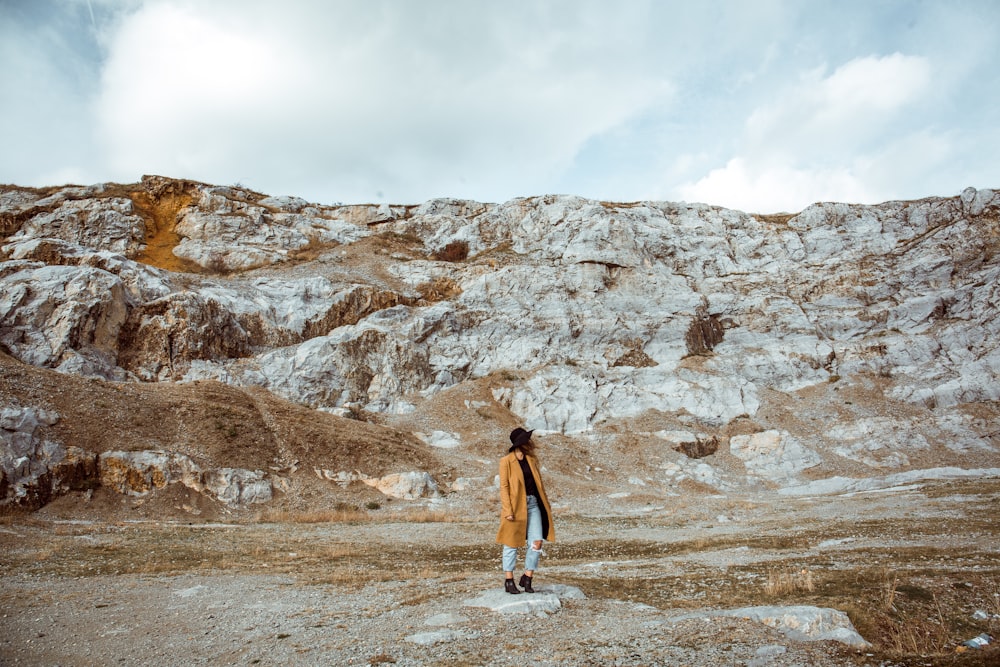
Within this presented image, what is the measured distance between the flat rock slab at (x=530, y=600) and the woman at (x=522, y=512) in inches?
10.2

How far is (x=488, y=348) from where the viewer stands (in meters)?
52.2

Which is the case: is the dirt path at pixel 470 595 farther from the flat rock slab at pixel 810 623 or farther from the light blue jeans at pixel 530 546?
the light blue jeans at pixel 530 546

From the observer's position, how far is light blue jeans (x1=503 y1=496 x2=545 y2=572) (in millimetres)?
9039

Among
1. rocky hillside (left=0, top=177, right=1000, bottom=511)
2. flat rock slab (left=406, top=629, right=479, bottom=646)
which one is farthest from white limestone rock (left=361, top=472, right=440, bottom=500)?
flat rock slab (left=406, top=629, right=479, bottom=646)

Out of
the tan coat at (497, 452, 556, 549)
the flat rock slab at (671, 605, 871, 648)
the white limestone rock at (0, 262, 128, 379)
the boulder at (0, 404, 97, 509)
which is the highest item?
the white limestone rock at (0, 262, 128, 379)

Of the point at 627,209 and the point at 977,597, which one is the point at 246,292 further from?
the point at 977,597

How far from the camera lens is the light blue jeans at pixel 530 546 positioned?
29.7 feet

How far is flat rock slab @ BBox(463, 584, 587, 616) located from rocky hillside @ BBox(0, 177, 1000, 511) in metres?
20.7

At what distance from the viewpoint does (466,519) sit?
26391mm

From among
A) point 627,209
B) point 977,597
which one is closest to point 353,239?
point 627,209

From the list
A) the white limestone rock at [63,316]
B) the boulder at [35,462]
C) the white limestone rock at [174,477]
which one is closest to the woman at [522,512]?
the white limestone rock at [174,477]

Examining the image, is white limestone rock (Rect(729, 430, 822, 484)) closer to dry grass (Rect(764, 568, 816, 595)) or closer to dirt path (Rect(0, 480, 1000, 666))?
dirt path (Rect(0, 480, 1000, 666))

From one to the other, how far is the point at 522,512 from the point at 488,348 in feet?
141

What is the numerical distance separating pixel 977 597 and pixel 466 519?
2063 centimetres
